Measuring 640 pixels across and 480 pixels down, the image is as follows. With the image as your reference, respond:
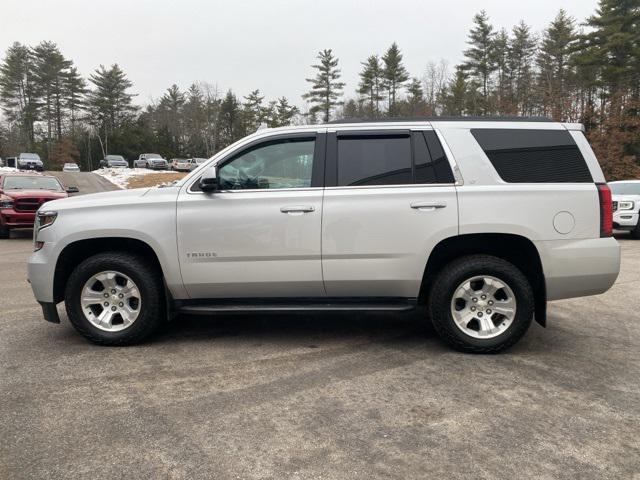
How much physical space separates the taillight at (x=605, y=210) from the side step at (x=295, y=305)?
1.72 m

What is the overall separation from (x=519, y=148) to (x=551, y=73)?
4455cm

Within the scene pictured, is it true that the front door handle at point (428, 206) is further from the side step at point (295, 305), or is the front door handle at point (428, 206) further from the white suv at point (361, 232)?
the side step at point (295, 305)

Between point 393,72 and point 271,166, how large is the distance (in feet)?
187

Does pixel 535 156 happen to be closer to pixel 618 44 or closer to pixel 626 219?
pixel 626 219

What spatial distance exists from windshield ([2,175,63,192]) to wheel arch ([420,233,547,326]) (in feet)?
41.4

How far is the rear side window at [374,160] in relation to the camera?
14.4 ft

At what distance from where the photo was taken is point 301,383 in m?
3.74

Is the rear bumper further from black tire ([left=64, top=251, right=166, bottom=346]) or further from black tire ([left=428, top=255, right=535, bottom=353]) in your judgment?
black tire ([left=64, top=251, right=166, bottom=346])

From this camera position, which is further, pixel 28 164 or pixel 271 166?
pixel 28 164

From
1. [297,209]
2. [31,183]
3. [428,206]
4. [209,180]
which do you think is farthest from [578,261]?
[31,183]

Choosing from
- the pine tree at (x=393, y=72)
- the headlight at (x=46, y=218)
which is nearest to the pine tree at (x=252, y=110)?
the pine tree at (x=393, y=72)

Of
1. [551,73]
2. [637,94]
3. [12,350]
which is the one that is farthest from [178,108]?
[12,350]

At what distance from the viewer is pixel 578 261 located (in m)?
4.24

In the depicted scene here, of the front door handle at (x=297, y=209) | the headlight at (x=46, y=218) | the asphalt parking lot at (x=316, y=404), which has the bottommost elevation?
the asphalt parking lot at (x=316, y=404)
